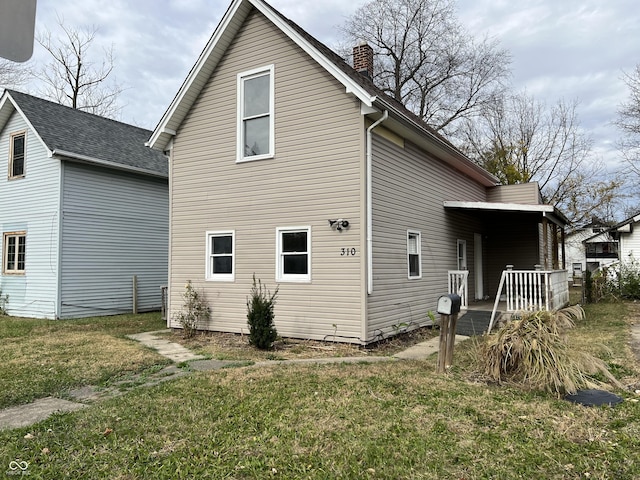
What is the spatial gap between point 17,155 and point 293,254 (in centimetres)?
1185

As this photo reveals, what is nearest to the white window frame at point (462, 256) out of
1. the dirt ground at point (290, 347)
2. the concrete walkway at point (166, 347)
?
the dirt ground at point (290, 347)

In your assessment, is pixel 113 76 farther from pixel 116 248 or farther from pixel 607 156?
pixel 607 156

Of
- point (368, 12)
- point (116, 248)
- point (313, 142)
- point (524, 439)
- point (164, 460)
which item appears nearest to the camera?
point (164, 460)

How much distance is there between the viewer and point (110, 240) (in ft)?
49.2

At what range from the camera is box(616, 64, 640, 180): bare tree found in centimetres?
2480

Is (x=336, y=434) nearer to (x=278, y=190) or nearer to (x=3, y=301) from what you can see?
(x=278, y=190)

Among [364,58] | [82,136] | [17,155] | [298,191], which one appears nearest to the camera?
[298,191]

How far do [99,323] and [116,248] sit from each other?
3.37 m

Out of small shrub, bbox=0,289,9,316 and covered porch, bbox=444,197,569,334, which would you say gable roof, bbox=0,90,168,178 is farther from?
covered porch, bbox=444,197,569,334

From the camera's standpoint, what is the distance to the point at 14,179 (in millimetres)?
15180

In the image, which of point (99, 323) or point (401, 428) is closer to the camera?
point (401, 428)

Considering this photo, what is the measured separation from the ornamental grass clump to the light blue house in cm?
1263

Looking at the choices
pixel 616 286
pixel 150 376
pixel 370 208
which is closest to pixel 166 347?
pixel 150 376

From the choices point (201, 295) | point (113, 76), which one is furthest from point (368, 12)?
point (201, 295)
